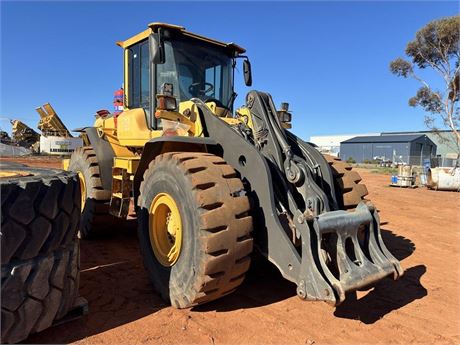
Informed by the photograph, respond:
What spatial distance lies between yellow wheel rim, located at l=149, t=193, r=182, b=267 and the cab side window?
204 cm

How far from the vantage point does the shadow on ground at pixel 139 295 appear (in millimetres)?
3269

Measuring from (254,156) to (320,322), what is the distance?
5.41 feet

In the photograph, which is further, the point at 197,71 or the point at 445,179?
the point at 445,179

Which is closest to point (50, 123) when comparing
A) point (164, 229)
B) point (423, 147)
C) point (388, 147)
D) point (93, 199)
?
point (93, 199)

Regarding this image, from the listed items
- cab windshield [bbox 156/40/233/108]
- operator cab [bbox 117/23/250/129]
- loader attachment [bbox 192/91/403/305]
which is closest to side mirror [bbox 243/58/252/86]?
operator cab [bbox 117/23/250/129]

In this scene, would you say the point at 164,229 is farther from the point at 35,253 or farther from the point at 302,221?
the point at 302,221

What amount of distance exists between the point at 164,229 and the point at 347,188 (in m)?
2.16

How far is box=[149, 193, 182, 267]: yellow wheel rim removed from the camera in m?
3.85

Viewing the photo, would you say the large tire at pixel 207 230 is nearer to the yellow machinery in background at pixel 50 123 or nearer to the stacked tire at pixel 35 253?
the stacked tire at pixel 35 253

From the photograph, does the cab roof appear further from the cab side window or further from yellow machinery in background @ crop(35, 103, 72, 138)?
yellow machinery in background @ crop(35, 103, 72, 138)

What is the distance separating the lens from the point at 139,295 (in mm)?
3969

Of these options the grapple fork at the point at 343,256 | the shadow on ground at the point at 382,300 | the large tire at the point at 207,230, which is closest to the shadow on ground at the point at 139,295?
the shadow on ground at the point at 382,300

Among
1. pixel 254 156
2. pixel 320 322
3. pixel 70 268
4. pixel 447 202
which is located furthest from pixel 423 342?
pixel 447 202

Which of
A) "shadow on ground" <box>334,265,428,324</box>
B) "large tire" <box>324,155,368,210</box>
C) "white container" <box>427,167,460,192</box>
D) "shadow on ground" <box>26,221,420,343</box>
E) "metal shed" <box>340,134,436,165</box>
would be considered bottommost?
"shadow on ground" <box>334,265,428,324</box>
